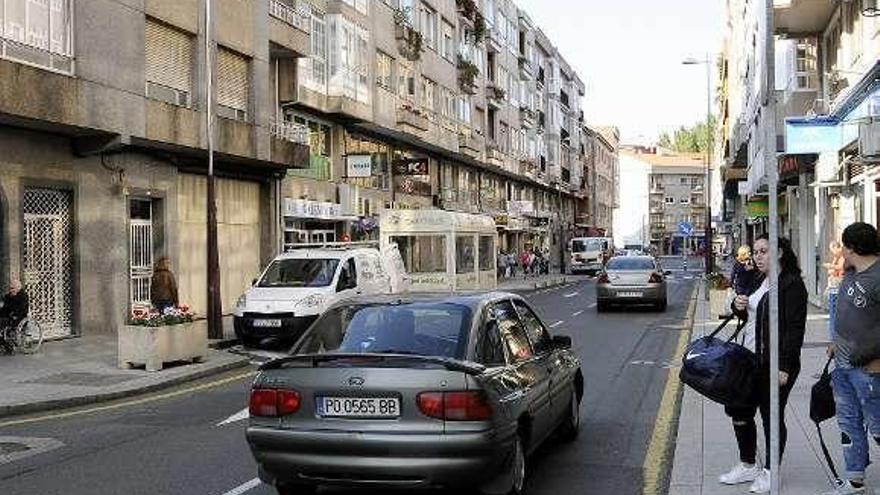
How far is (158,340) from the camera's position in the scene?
1478cm

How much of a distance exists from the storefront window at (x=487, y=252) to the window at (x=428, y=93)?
1545 centimetres

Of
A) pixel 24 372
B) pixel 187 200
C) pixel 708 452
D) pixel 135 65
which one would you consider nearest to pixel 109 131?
pixel 135 65

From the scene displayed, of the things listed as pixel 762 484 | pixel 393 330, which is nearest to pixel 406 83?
pixel 393 330

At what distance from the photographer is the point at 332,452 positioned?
239 inches

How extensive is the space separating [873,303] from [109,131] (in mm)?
16496

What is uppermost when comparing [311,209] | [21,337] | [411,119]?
[411,119]

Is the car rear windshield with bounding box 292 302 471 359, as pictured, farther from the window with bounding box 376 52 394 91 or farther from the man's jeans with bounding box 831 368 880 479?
the window with bounding box 376 52 394 91

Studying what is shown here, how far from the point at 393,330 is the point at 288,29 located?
22.5 m

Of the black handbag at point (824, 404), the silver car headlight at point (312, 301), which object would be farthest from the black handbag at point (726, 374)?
the silver car headlight at point (312, 301)

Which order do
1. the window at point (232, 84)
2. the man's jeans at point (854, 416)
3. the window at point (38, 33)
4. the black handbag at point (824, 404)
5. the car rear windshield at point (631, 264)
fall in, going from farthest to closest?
the car rear windshield at point (631, 264) < the window at point (232, 84) < the window at point (38, 33) < the black handbag at point (824, 404) < the man's jeans at point (854, 416)

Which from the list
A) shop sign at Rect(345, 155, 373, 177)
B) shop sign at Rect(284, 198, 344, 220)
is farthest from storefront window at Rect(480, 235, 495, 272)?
shop sign at Rect(284, 198, 344, 220)

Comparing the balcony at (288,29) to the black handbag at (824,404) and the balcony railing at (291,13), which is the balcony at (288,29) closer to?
the balcony railing at (291,13)

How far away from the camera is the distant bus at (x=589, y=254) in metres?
61.9

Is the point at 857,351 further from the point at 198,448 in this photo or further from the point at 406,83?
the point at 406,83
